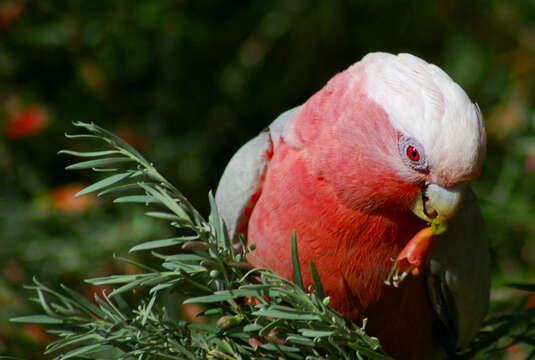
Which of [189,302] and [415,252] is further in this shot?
[415,252]

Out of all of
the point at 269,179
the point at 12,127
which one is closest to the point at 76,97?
the point at 12,127

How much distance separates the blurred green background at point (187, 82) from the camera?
2832 millimetres

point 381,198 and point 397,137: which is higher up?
point 397,137

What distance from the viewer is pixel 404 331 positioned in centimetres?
158

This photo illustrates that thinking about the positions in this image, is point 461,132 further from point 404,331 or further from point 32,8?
point 32,8

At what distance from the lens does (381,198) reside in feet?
4.43

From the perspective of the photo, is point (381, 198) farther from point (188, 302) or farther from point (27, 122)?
point (27, 122)

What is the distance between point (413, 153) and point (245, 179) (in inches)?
20.2

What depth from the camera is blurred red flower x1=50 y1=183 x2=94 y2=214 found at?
9.39 ft

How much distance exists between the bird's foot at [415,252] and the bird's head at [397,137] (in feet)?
0.17

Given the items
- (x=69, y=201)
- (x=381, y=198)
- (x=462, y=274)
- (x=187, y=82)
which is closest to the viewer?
(x=381, y=198)

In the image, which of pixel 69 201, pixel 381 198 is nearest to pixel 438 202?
pixel 381 198

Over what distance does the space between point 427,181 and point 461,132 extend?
145mm

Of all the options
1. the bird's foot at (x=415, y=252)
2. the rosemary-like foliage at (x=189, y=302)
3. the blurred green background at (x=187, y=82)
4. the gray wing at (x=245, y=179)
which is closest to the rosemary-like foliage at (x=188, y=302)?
the rosemary-like foliage at (x=189, y=302)
